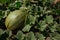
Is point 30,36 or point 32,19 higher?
point 32,19

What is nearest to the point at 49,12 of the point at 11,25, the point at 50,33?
the point at 50,33

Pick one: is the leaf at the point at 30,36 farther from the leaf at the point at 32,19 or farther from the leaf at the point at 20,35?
the leaf at the point at 32,19

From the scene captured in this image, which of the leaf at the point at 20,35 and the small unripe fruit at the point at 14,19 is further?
the small unripe fruit at the point at 14,19

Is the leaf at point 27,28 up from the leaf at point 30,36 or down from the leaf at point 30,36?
up

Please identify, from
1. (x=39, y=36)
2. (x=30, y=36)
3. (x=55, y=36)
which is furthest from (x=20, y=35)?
(x=55, y=36)

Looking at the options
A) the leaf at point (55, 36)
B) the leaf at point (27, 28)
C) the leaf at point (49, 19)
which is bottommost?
the leaf at point (55, 36)

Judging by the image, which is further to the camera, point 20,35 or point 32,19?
point 32,19

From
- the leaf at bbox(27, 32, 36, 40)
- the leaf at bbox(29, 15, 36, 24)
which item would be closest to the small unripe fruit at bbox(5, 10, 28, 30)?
the leaf at bbox(29, 15, 36, 24)

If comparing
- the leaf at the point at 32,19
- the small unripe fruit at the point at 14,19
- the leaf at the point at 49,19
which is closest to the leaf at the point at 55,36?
the leaf at the point at 49,19

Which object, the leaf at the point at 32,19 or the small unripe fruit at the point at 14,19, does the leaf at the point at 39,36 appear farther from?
the small unripe fruit at the point at 14,19

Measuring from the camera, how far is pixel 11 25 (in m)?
2.90

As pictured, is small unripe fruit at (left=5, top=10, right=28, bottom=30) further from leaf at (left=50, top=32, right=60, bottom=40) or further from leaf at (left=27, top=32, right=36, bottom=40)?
leaf at (left=50, top=32, right=60, bottom=40)

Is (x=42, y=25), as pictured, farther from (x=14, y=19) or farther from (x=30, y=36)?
(x=14, y=19)

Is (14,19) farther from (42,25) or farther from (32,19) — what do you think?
(42,25)
